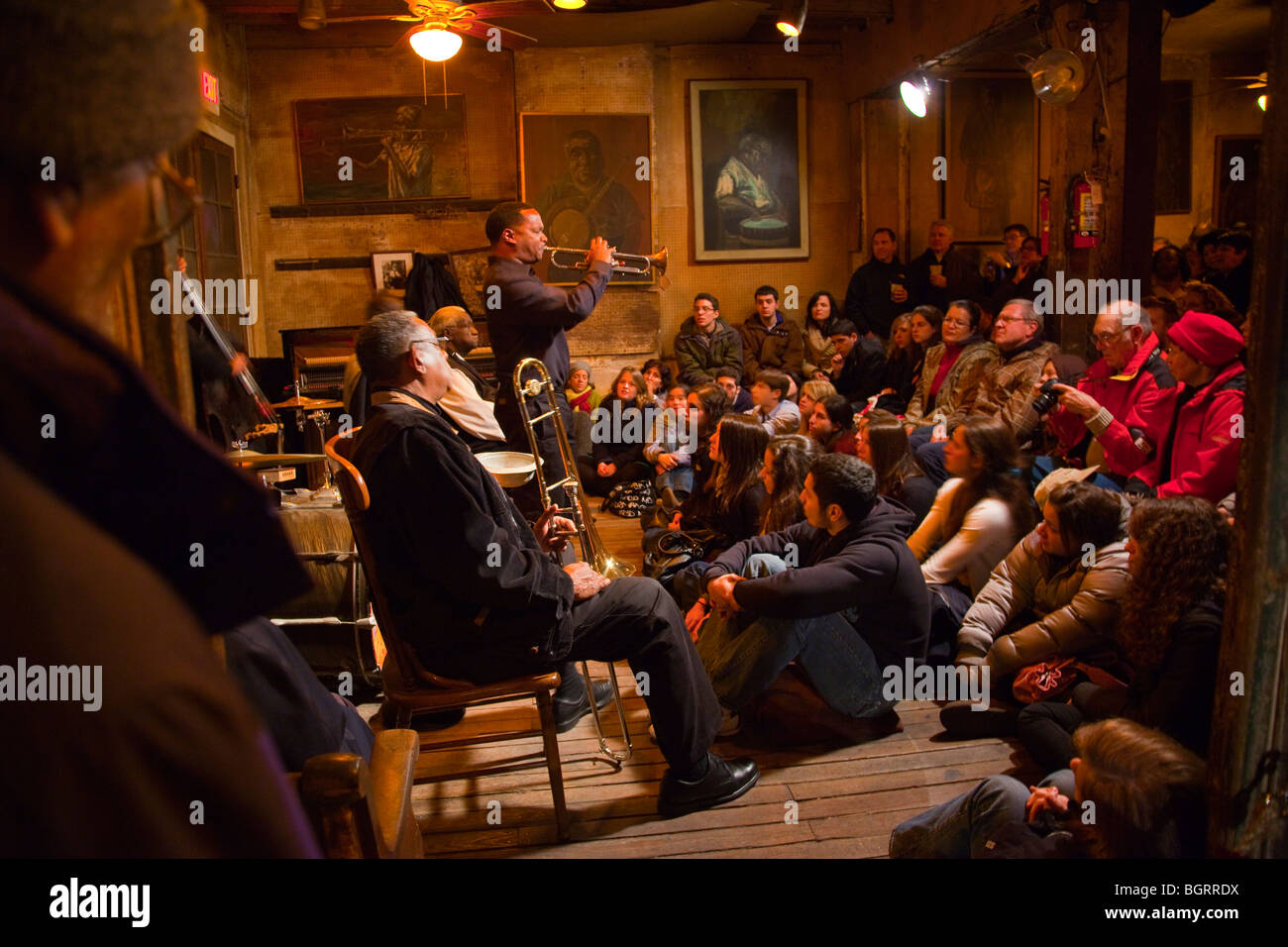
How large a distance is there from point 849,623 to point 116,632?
3008 millimetres

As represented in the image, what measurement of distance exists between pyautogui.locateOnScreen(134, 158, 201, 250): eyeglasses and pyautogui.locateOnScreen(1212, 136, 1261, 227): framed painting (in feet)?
36.2

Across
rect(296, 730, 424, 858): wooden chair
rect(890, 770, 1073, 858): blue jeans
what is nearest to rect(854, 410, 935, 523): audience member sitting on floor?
rect(890, 770, 1073, 858): blue jeans

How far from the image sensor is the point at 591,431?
762 cm

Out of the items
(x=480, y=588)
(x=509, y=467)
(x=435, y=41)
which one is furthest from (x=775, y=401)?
(x=480, y=588)

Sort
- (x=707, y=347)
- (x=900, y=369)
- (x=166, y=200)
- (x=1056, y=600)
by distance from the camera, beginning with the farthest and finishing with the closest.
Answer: (x=707, y=347)
(x=900, y=369)
(x=1056, y=600)
(x=166, y=200)

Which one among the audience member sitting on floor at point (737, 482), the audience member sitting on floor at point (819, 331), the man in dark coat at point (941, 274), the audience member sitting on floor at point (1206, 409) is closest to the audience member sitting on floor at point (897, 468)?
the audience member sitting on floor at point (737, 482)

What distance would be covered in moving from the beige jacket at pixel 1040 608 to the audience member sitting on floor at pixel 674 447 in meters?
2.85

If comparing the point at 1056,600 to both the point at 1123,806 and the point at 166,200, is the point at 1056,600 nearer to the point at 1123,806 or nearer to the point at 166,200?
the point at 1123,806

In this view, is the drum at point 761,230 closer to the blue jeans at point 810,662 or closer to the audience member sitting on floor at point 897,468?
the audience member sitting on floor at point 897,468

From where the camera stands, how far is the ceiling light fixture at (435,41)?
6254mm

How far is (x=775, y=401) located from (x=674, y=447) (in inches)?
30.0

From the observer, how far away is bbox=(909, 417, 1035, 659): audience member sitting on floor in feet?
12.4

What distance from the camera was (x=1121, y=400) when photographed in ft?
15.3
